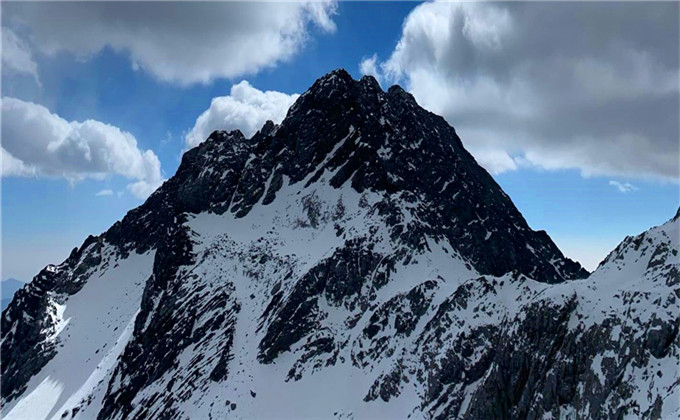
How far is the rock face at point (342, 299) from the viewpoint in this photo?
50.4m

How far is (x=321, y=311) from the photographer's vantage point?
77.2 m

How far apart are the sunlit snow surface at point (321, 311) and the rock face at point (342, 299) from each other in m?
0.28

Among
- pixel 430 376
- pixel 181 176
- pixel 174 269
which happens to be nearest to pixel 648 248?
pixel 430 376

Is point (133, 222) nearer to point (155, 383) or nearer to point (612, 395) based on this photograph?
point (155, 383)

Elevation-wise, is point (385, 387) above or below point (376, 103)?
below

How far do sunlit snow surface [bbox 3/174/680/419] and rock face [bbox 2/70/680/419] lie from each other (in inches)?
11.0

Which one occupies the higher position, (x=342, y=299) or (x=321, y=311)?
(x=342, y=299)

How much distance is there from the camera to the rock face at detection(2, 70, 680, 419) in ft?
165

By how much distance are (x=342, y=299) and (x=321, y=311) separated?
11.6 feet

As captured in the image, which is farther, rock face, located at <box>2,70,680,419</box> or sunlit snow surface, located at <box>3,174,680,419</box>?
sunlit snow surface, located at <box>3,174,680,419</box>

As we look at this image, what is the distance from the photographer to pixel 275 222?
103 metres

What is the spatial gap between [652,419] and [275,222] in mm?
72508

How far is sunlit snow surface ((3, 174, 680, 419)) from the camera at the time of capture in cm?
5072

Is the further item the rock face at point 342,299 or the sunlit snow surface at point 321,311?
the sunlit snow surface at point 321,311
